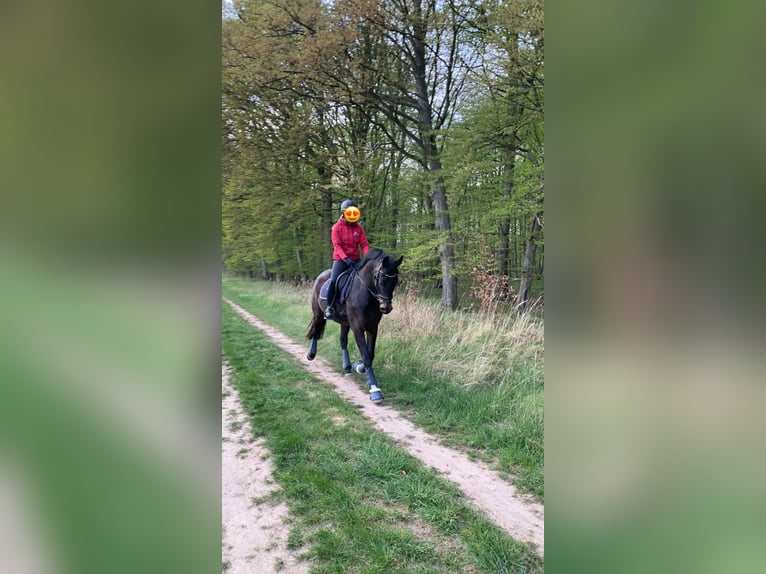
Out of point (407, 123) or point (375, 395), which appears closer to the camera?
point (375, 395)

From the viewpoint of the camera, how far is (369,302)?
525cm

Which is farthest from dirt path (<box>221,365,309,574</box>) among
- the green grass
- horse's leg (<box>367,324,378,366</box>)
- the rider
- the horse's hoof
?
the rider

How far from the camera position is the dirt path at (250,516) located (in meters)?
2.09

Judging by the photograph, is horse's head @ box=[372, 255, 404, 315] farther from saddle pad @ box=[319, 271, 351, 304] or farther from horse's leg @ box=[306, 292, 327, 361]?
horse's leg @ box=[306, 292, 327, 361]

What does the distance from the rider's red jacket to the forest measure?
1737 millimetres

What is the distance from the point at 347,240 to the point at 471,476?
395 cm

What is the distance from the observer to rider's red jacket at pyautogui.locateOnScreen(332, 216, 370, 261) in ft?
19.1

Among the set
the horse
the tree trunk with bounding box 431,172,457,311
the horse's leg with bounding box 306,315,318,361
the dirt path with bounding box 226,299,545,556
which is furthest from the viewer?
the tree trunk with bounding box 431,172,457,311

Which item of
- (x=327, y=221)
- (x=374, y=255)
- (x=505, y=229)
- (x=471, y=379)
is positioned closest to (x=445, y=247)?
(x=505, y=229)
